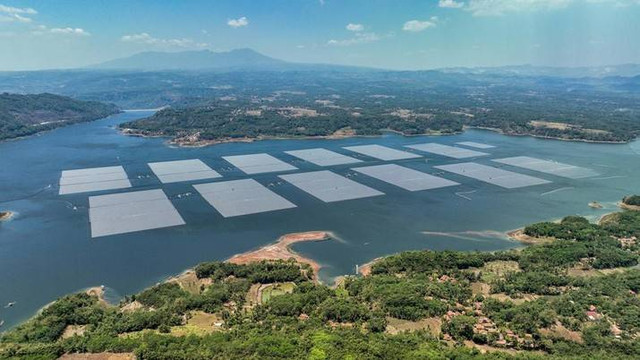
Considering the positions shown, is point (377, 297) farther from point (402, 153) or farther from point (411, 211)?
point (402, 153)

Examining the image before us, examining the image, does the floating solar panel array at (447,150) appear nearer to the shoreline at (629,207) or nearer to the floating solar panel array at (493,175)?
the floating solar panel array at (493,175)

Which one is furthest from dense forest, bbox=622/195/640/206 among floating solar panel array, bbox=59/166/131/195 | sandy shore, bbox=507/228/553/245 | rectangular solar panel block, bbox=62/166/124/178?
rectangular solar panel block, bbox=62/166/124/178

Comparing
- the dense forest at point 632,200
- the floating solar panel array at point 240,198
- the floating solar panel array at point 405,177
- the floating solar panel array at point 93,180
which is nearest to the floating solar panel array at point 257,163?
the floating solar panel array at point 240,198

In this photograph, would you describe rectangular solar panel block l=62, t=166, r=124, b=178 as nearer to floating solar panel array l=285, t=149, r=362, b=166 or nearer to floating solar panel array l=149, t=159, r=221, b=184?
floating solar panel array l=149, t=159, r=221, b=184

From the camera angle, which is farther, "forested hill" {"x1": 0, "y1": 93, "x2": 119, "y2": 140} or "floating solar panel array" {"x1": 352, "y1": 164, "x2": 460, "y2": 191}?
"forested hill" {"x1": 0, "y1": 93, "x2": 119, "y2": 140}

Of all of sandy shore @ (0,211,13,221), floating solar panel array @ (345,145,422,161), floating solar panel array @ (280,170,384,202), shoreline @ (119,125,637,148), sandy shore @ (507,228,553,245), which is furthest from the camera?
shoreline @ (119,125,637,148)

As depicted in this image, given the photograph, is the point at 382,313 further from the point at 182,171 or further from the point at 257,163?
the point at 257,163
